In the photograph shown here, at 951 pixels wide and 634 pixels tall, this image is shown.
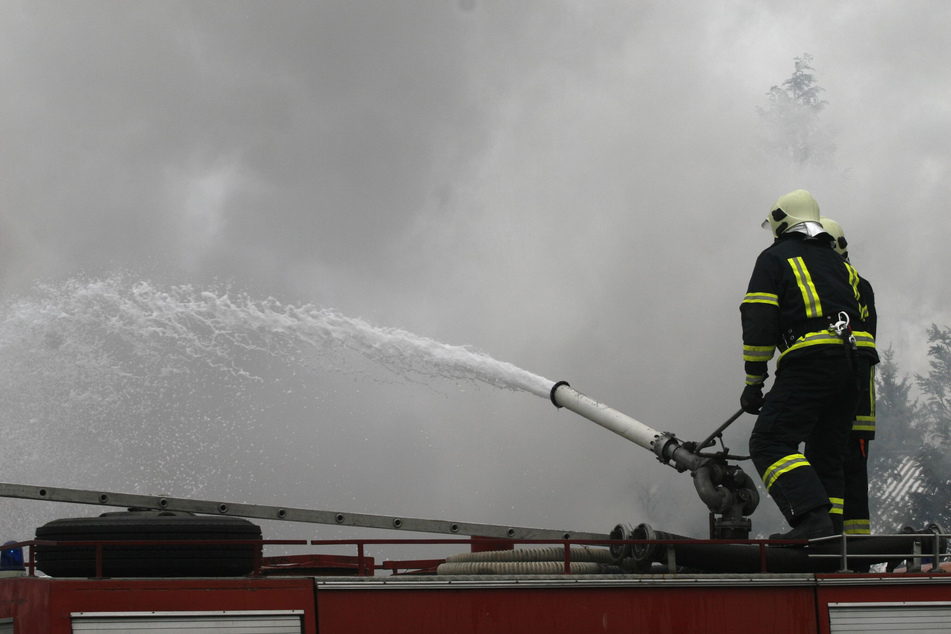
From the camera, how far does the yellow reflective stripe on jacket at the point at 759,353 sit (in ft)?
23.6

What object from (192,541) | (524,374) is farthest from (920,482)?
(192,541)

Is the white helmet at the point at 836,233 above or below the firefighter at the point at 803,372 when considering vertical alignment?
above

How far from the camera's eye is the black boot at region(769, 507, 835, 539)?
22.5ft

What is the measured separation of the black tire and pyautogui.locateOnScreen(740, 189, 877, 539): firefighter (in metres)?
3.47

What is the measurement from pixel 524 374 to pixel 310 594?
419cm

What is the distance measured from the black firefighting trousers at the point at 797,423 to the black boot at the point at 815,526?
1.6 inches

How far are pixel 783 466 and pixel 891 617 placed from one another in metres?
1.14

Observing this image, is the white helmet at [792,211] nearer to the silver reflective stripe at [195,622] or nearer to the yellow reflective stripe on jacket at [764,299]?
the yellow reflective stripe on jacket at [764,299]

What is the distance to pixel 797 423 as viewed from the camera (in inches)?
280

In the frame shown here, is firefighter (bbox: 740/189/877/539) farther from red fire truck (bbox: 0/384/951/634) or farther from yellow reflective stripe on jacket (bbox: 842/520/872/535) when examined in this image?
yellow reflective stripe on jacket (bbox: 842/520/872/535)

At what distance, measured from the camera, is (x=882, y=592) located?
6.41 meters

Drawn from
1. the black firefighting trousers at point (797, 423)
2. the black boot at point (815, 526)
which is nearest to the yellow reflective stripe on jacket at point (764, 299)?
the black firefighting trousers at point (797, 423)

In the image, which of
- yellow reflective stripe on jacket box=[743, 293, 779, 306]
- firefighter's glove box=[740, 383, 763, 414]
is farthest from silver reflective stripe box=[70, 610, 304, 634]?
yellow reflective stripe on jacket box=[743, 293, 779, 306]

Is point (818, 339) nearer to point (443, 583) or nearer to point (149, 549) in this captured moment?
point (443, 583)
